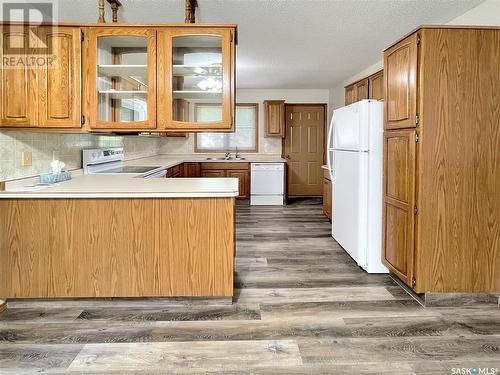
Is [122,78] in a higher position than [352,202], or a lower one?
higher

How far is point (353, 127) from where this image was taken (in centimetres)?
395

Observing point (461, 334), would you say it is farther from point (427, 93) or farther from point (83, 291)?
point (83, 291)

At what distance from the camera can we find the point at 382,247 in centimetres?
366

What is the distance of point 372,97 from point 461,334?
375cm

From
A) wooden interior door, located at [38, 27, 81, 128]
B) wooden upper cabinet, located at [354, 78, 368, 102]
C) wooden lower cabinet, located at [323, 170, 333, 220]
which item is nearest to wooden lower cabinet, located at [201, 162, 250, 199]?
wooden lower cabinet, located at [323, 170, 333, 220]

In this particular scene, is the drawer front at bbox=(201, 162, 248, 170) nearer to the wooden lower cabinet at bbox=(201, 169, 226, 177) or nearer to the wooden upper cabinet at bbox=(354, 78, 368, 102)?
the wooden lower cabinet at bbox=(201, 169, 226, 177)

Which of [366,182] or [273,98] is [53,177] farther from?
[273,98]

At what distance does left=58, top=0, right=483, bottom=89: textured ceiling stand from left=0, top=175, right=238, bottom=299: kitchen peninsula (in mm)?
1682

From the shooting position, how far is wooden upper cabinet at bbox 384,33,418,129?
9.70 ft

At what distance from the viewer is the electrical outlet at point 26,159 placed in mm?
3084

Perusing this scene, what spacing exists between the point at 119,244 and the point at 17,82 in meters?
1.29

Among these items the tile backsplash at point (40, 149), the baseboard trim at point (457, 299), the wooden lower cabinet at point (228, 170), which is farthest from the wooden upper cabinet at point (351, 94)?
the baseboard trim at point (457, 299)

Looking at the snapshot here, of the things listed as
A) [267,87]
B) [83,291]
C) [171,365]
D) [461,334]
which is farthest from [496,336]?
[267,87]

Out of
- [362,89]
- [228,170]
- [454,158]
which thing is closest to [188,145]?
[228,170]
